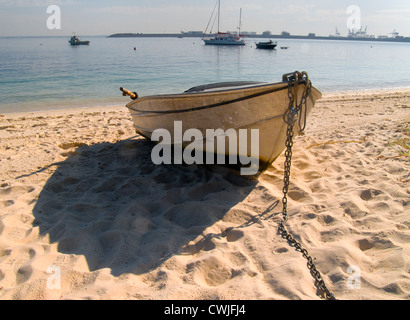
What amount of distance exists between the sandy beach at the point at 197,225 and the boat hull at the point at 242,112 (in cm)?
59

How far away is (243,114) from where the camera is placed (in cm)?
366

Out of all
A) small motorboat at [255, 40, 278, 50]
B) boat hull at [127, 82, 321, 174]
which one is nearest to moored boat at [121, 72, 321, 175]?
boat hull at [127, 82, 321, 174]

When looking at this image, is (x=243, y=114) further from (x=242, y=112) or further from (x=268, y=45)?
(x=268, y=45)

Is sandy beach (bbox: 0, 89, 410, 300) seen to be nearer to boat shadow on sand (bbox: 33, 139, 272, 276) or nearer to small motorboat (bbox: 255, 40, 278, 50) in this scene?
boat shadow on sand (bbox: 33, 139, 272, 276)

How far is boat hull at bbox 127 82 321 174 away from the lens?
137 inches

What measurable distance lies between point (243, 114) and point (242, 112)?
3 cm

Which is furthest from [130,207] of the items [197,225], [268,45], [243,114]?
[268,45]

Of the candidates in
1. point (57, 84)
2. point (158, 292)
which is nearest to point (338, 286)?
point (158, 292)

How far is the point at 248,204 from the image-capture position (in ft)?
11.9

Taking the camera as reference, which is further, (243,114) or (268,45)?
(268,45)

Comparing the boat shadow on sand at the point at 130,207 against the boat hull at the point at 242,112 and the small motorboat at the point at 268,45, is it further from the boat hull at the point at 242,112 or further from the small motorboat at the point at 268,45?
the small motorboat at the point at 268,45

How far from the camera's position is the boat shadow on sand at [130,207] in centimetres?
286
